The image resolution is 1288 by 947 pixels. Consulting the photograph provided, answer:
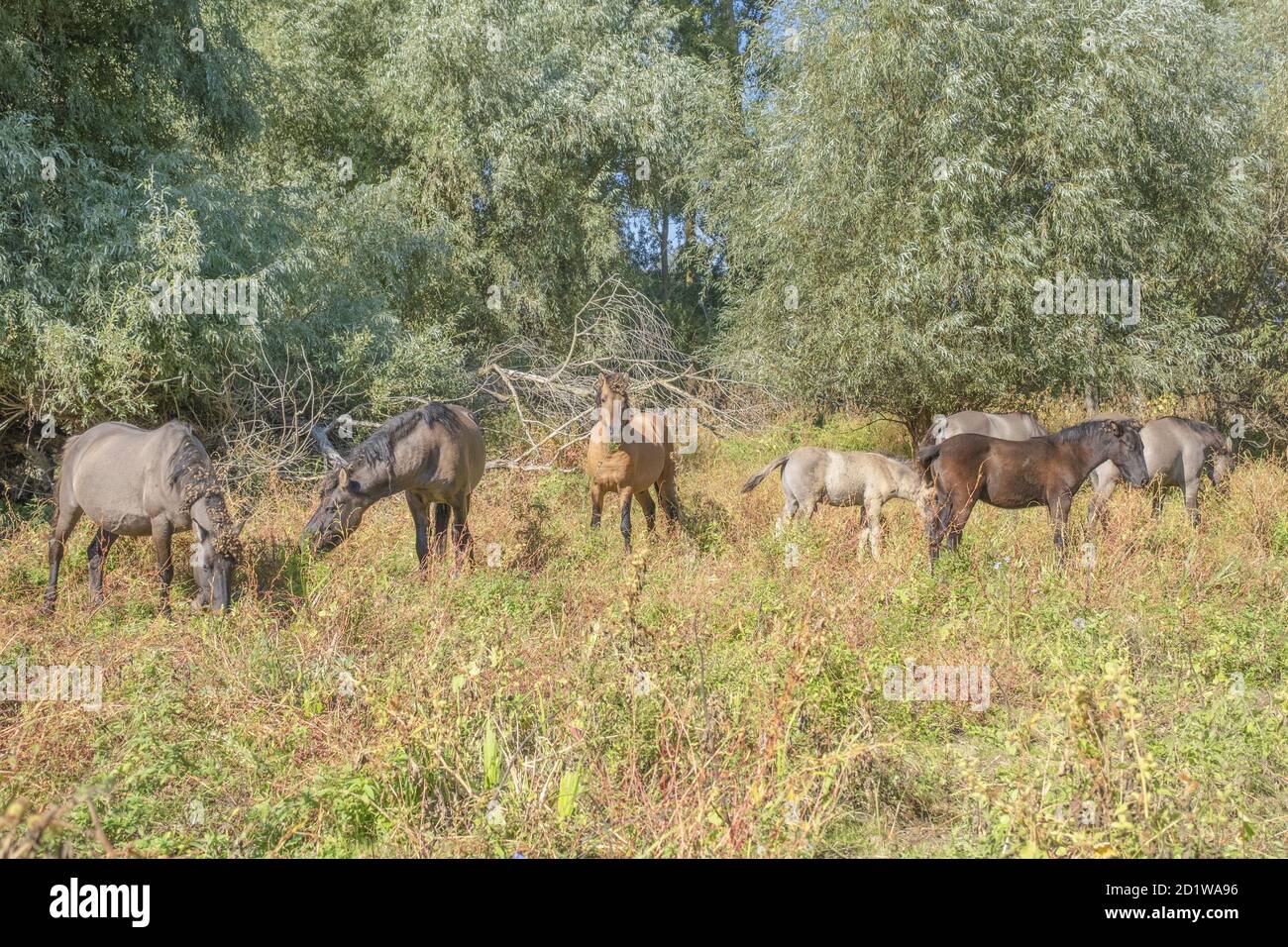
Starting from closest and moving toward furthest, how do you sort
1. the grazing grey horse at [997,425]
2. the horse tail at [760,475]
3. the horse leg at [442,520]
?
1. the horse leg at [442,520]
2. the horse tail at [760,475]
3. the grazing grey horse at [997,425]

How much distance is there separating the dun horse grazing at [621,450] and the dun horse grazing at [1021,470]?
123 inches

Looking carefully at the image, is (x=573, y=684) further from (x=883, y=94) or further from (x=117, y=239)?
(x=883, y=94)

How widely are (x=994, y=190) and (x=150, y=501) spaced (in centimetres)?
1107

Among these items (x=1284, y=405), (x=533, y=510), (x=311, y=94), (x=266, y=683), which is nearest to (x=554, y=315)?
(x=311, y=94)

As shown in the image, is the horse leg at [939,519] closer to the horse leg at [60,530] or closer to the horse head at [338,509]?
the horse head at [338,509]

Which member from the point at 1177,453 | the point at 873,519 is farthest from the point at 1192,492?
the point at 873,519

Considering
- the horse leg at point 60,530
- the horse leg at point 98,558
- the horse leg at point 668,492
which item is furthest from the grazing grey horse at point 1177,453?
the horse leg at point 60,530

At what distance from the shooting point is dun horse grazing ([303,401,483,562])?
8.34 metres

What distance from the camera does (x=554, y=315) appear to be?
2019cm

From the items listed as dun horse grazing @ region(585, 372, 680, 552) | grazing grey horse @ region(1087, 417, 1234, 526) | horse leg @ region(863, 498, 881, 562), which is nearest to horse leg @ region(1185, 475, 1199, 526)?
grazing grey horse @ region(1087, 417, 1234, 526)

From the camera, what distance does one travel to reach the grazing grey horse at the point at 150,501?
704 cm

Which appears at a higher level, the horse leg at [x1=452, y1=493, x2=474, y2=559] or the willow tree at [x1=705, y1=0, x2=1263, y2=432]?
the willow tree at [x1=705, y1=0, x2=1263, y2=432]

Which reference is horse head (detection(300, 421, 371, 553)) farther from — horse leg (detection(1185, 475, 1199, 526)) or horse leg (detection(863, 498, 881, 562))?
horse leg (detection(1185, 475, 1199, 526))

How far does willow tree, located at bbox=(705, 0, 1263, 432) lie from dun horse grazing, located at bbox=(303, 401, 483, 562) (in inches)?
258
